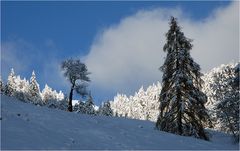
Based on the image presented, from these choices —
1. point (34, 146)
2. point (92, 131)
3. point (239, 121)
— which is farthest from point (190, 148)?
point (239, 121)

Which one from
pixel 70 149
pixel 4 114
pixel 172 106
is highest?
pixel 172 106

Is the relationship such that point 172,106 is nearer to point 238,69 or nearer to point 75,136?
point 238,69

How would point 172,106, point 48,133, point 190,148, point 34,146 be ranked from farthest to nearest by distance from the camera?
point 172,106
point 190,148
point 48,133
point 34,146

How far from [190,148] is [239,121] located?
781 inches

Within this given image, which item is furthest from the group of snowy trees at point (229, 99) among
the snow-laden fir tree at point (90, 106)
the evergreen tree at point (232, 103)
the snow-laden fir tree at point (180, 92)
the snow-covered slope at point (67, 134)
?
the snow-laden fir tree at point (90, 106)

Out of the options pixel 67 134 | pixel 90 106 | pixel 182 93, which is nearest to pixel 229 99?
pixel 182 93

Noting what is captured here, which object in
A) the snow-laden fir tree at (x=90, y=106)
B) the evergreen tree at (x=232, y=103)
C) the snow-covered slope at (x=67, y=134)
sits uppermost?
the snow-laden fir tree at (x=90, y=106)

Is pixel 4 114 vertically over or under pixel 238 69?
under

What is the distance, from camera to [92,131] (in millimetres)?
21203

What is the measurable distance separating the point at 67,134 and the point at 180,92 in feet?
63.9

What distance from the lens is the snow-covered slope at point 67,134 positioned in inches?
643

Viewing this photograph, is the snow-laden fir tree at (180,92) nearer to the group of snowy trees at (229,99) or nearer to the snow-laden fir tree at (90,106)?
the group of snowy trees at (229,99)

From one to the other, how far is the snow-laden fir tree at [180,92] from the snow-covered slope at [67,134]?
10.6 meters

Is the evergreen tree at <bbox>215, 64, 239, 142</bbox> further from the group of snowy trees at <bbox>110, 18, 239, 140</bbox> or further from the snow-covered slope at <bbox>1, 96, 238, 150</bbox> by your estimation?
the snow-covered slope at <bbox>1, 96, 238, 150</bbox>
